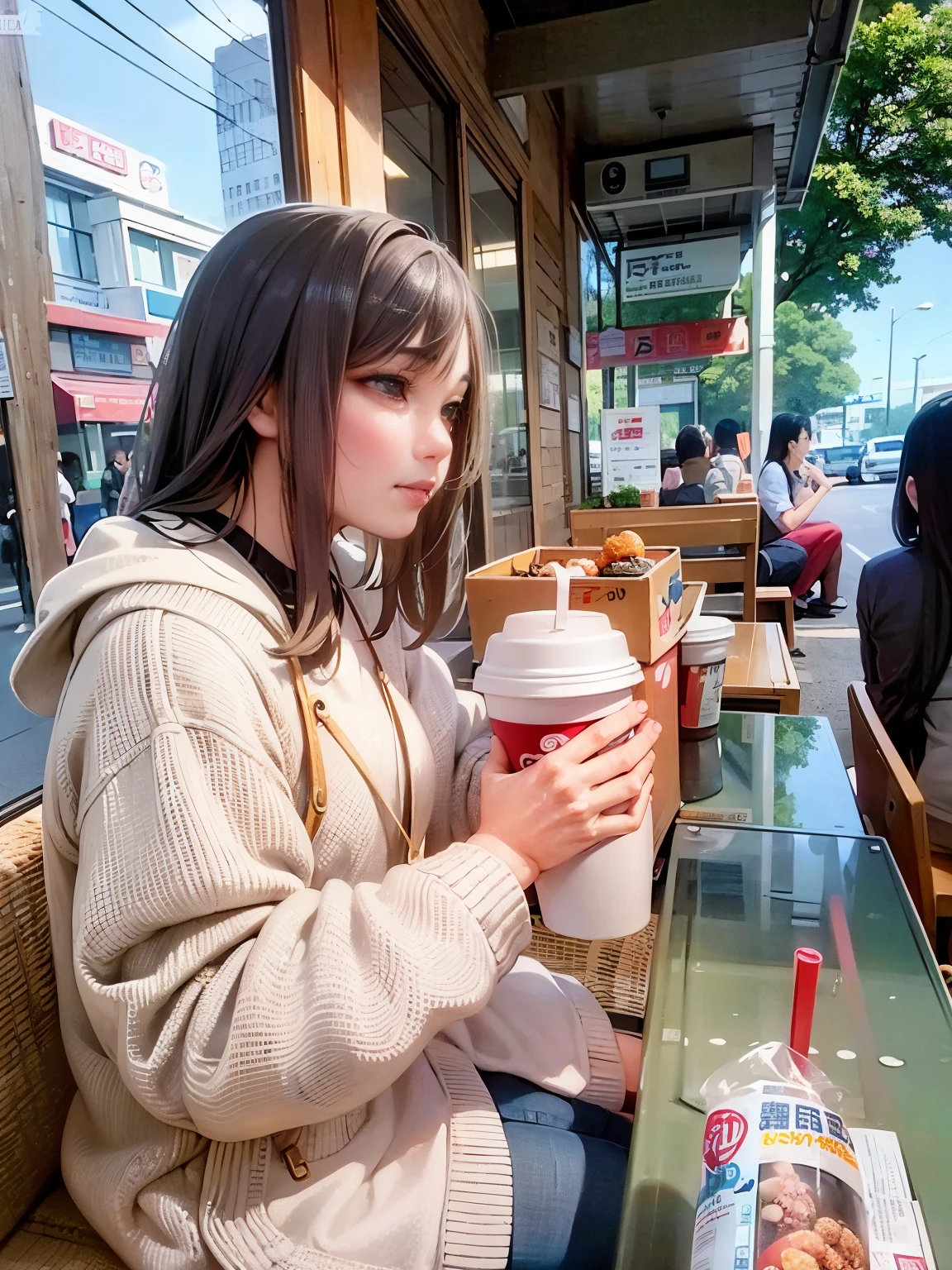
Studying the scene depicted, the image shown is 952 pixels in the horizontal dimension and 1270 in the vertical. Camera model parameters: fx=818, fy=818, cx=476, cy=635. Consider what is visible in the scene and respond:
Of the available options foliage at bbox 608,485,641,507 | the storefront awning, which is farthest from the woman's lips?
foliage at bbox 608,485,641,507

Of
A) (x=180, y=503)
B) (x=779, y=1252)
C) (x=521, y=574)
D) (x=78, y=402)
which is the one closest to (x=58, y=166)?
(x=78, y=402)

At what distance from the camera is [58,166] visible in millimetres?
1424

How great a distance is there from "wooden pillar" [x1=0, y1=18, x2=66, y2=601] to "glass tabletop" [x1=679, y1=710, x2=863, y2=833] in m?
1.29

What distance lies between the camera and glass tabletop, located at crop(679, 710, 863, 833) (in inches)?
62.1

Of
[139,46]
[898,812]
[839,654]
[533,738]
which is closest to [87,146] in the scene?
[139,46]

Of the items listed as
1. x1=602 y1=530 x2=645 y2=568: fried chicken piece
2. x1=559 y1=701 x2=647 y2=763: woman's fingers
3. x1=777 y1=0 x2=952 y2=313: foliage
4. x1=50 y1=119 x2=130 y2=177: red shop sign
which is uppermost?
x1=777 y1=0 x2=952 y2=313: foliage

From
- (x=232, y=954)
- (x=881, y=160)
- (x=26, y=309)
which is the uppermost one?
(x=881, y=160)

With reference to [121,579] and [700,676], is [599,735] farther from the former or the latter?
[700,676]

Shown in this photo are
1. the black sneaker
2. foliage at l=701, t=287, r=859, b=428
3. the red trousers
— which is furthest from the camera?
foliage at l=701, t=287, r=859, b=428

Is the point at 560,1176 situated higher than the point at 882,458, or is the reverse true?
the point at 882,458

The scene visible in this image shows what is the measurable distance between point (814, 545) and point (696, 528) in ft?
8.50

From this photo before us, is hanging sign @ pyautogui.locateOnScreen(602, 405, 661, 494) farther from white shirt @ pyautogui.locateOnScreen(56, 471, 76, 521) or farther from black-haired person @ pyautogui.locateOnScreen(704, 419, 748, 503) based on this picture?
white shirt @ pyautogui.locateOnScreen(56, 471, 76, 521)

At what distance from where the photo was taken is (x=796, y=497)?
21.6ft

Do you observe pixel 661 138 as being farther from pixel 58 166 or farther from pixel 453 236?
pixel 58 166
